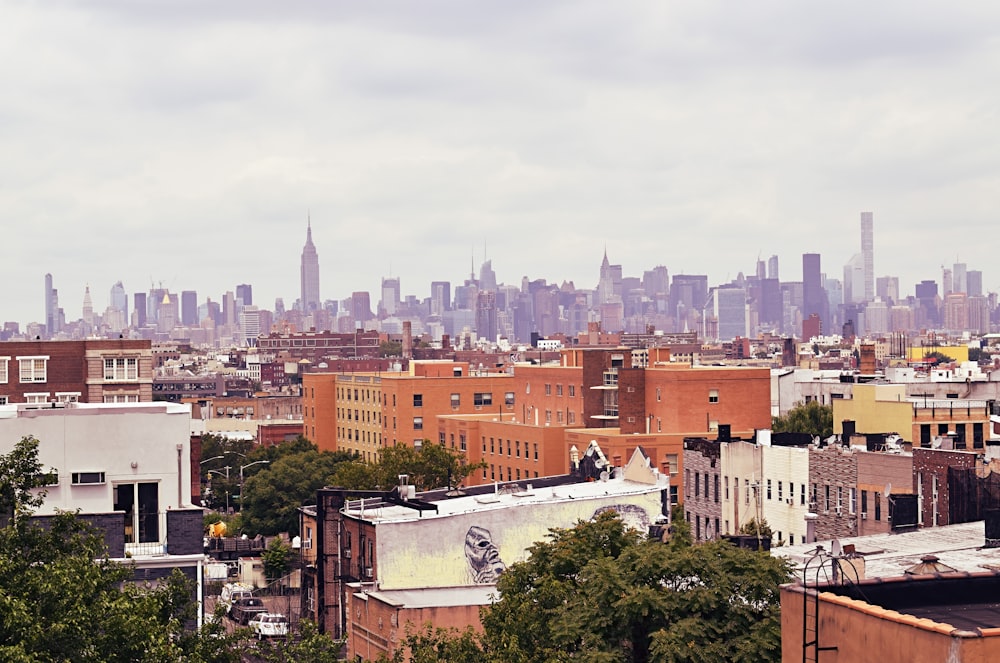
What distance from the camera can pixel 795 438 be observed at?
91.3 metres

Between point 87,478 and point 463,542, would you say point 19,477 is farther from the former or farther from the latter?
point 463,542

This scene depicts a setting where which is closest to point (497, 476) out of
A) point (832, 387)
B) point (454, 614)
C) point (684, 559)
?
point (832, 387)

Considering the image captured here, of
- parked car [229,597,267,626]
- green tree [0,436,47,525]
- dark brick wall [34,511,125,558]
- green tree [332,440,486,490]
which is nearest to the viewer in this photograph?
green tree [0,436,47,525]

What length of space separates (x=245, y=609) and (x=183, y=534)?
40822mm

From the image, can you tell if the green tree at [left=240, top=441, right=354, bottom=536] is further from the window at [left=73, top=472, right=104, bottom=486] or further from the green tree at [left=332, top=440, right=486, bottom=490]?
the window at [left=73, top=472, right=104, bottom=486]

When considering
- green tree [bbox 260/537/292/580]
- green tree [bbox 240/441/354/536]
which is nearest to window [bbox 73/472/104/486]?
green tree [bbox 260/537/292/580]

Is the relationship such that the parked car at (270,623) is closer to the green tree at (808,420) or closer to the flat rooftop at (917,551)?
the flat rooftop at (917,551)

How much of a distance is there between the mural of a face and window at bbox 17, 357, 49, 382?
4966 cm

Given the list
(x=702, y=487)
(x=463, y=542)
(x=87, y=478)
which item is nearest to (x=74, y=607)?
(x=87, y=478)

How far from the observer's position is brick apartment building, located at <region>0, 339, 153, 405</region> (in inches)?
4338

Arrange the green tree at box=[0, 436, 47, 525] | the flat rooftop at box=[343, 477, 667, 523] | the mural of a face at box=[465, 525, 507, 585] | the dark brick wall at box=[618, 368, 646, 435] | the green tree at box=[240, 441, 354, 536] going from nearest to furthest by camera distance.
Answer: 1. the green tree at box=[0, 436, 47, 525]
2. the mural of a face at box=[465, 525, 507, 585]
3. the flat rooftop at box=[343, 477, 667, 523]
4. the dark brick wall at box=[618, 368, 646, 435]
5. the green tree at box=[240, 441, 354, 536]

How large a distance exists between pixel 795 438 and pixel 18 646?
65001mm

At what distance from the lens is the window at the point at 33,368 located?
11094cm

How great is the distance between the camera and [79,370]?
4478 inches
